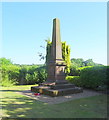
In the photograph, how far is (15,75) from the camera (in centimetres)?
1352

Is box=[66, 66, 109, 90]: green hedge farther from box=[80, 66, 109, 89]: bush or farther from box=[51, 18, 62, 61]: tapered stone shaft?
box=[51, 18, 62, 61]: tapered stone shaft

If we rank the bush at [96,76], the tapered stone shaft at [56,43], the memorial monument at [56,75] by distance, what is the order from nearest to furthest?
the memorial monument at [56,75]
the tapered stone shaft at [56,43]
the bush at [96,76]

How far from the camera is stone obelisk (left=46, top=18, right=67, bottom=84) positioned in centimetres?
905

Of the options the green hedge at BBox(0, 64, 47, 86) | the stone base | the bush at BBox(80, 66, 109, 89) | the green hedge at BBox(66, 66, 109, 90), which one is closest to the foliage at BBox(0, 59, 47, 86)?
the green hedge at BBox(0, 64, 47, 86)

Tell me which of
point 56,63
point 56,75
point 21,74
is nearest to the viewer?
point 56,75

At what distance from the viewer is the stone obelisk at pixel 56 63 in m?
9.05

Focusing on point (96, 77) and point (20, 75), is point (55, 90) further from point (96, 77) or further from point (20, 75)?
point (20, 75)

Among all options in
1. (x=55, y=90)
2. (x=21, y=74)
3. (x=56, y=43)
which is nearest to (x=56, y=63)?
(x=56, y=43)

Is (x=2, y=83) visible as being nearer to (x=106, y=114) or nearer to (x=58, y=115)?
(x=58, y=115)

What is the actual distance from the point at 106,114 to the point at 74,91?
13.6 feet

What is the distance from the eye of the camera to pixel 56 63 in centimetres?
910

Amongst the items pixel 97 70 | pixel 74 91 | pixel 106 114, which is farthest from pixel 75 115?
pixel 97 70

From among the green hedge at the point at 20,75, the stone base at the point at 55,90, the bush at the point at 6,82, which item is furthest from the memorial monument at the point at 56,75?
the green hedge at the point at 20,75

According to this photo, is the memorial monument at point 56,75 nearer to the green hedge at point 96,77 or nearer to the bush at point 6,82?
the green hedge at point 96,77
